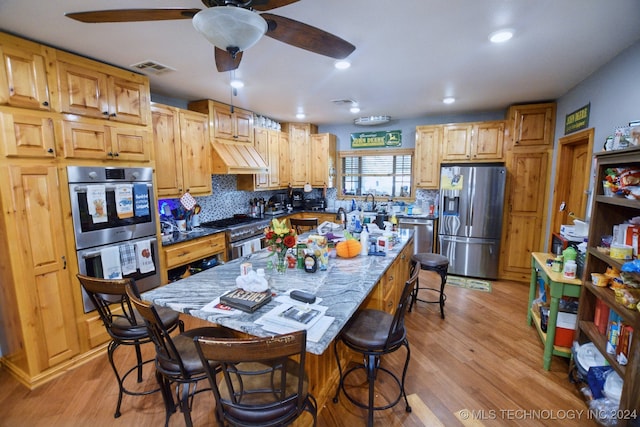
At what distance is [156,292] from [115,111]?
1.77 metres

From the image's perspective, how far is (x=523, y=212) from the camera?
4168 mm

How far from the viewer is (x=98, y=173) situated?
2441 millimetres

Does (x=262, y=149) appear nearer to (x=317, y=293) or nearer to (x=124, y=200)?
(x=124, y=200)

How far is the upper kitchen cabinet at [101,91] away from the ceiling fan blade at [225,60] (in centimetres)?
121

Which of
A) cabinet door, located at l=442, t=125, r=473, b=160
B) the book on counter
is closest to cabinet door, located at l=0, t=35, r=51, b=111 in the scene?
the book on counter

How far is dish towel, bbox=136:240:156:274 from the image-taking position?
8.96 ft

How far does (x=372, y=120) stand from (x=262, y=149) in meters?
1.89

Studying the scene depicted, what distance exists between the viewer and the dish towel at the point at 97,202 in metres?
2.40

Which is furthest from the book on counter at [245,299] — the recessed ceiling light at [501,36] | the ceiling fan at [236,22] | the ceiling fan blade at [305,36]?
the recessed ceiling light at [501,36]

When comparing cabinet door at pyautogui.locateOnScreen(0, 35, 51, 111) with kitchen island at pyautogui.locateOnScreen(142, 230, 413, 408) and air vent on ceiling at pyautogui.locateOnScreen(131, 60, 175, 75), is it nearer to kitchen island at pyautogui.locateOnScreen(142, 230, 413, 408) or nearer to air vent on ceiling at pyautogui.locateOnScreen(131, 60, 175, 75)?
air vent on ceiling at pyautogui.locateOnScreen(131, 60, 175, 75)

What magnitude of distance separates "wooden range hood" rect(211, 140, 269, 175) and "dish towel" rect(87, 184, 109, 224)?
1.44m

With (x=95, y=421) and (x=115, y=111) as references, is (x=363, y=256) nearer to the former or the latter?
(x=95, y=421)

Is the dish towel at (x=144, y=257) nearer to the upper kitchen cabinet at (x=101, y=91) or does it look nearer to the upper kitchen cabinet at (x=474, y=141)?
the upper kitchen cabinet at (x=101, y=91)

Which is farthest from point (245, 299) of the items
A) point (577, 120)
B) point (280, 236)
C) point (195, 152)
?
point (577, 120)
